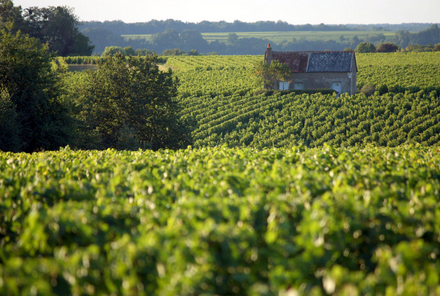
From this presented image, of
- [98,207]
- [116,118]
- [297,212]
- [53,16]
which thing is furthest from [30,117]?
[53,16]

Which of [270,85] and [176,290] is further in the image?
[270,85]

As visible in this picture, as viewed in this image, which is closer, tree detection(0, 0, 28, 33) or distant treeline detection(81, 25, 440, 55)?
tree detection(0, 0, 28, 33)

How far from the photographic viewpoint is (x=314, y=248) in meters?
3.63

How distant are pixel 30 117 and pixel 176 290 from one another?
19790mm

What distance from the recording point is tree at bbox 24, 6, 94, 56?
76.7 metres

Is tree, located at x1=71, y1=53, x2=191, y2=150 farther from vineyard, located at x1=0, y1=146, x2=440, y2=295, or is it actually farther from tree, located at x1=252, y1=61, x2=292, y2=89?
tree, located at x1=252, y1=61, x2=292, y2=89

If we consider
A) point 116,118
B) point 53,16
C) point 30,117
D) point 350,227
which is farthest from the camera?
point 53,16

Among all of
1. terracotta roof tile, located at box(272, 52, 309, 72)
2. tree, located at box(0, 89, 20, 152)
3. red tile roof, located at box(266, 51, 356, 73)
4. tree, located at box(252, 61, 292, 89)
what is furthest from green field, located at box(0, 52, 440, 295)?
terracotta roof tile, located at box(272, 52, 309, 72)

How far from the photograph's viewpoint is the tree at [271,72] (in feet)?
158

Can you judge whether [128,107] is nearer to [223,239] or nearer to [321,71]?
[223,239]

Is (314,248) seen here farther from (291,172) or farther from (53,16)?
(53,16)

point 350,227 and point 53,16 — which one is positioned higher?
point 53,16

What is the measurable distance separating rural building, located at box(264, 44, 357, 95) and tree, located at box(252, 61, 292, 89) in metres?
0.98

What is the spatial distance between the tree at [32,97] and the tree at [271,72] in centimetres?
3274
